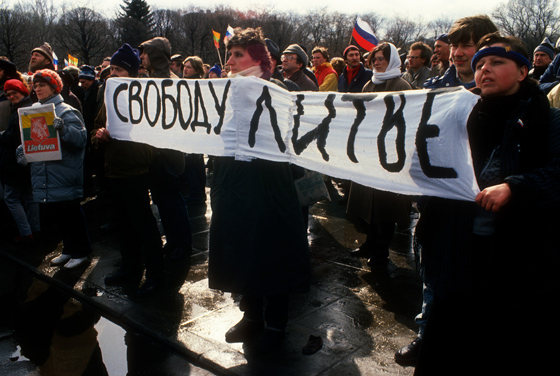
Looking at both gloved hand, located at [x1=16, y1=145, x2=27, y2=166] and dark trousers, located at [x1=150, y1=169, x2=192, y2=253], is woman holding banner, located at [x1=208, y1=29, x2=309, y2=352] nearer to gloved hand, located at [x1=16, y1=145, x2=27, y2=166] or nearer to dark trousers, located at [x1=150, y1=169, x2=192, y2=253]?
dark trousers, located at [x1=150, y1=169, x2=192, y2=253]

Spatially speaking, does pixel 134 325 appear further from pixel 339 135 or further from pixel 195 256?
pixel 339 135

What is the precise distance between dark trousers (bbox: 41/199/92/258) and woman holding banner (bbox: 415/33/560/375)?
378 cm

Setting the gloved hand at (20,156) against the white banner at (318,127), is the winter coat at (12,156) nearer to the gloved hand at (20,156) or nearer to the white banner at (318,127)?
the gloved hand at (20,156)

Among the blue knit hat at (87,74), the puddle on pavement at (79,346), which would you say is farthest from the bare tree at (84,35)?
the puddle on pavement at (79,346)

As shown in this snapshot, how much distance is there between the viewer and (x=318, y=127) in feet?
9.14

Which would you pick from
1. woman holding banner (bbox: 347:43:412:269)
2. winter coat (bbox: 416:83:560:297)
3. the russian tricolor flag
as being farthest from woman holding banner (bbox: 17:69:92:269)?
the russian tricolor flag

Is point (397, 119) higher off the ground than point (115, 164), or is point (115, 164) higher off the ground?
point (397, 119)

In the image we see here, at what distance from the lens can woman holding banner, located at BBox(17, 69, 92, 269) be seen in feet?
15.1

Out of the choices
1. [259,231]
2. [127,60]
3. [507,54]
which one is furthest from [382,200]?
[127,60]

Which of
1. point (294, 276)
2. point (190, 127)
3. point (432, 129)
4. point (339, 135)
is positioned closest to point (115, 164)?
point (190, 127)

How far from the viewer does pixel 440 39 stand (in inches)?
200

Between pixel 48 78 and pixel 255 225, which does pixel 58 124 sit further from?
pixel 255 225

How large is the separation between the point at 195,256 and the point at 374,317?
2189 mm

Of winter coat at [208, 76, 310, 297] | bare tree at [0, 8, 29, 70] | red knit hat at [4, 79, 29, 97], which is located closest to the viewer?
winter coat at [208, 76, 310, 297]
